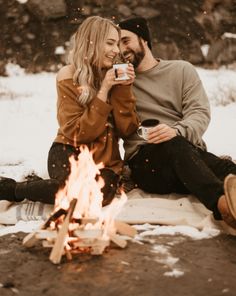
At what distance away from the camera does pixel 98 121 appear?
162 inches

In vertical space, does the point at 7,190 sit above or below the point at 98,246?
below

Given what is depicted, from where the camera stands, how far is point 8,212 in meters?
4.13

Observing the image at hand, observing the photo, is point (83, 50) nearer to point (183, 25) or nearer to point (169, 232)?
point (169, 232)

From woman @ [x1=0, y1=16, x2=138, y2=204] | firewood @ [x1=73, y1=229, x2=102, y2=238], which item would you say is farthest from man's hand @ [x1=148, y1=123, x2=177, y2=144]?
firewood @ [x1=73, y1=229, x2=102, y2=238]

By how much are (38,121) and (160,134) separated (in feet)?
14.0

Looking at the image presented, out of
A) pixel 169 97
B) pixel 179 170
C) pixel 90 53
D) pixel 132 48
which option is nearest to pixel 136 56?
pixel 132 48

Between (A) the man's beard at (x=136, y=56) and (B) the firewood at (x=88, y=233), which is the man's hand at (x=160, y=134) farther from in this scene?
(B) the firewood at (x=88, y=233)

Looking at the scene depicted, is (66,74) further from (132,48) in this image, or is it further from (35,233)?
(35,233)

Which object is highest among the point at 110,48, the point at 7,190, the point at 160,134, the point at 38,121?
the point at 110,48

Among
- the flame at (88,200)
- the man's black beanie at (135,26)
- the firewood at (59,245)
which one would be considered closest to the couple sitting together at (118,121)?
the man's black beanie at (135,26)

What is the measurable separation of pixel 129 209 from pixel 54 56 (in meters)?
8.94

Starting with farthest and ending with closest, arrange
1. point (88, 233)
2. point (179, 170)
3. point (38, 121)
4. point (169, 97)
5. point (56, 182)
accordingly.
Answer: point (38, 121)
point (169, 97)
point (56, 182)
point (179, 170)
point (88, 233)

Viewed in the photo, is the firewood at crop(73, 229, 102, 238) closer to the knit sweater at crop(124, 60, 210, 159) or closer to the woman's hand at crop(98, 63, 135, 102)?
the woman's hand at crop(98, 63, 135, 102)

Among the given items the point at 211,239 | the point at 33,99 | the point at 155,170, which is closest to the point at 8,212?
the point at 155,170
